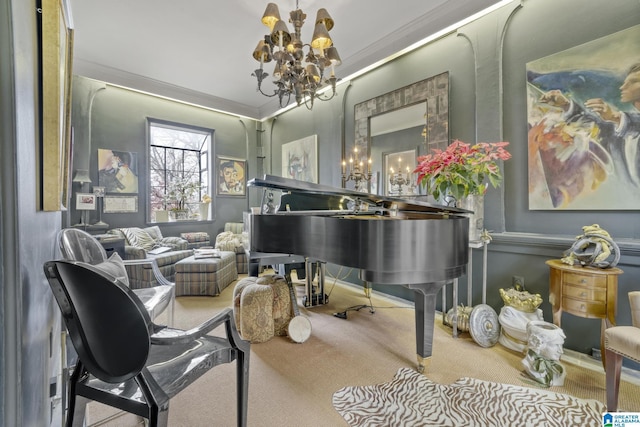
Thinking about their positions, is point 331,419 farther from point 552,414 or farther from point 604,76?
point 604,76

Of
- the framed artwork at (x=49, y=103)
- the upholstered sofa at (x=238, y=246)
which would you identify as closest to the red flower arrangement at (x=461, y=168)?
the framed artwork at (x=49, y=103)

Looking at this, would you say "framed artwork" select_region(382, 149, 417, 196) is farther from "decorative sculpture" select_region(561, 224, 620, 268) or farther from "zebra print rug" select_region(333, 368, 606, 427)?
"zebra print rug" select_region(333, 368, 606, 427)

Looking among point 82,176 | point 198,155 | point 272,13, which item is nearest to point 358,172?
point 272,13

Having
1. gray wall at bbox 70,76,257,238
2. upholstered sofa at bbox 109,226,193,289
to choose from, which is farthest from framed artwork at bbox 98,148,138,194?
upholstered sofa at bbox 109,226,193,289

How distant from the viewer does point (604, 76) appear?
2064mm

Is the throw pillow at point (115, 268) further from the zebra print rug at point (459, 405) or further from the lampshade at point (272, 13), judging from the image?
the lampshade at point (272, 13)

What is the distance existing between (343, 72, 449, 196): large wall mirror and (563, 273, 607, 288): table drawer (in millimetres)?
1627

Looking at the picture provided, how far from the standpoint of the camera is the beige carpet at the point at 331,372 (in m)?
1.57

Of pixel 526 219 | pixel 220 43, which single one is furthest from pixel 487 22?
pixel 220 43

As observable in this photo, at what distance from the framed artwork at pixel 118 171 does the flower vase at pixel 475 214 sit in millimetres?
5268

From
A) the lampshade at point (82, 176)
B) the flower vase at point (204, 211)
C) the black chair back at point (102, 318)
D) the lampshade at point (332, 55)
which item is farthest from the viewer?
the flower vase at point (204, 211)

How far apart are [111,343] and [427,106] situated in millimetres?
3518

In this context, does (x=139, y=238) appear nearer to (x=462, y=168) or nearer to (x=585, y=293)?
(x=462, y=168)

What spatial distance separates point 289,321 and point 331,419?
1.10m
